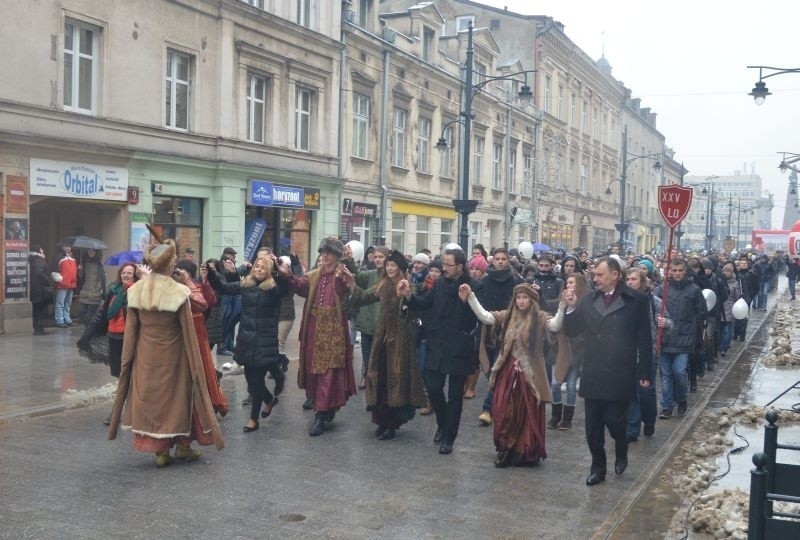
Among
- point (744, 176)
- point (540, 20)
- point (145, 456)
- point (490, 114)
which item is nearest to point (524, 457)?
point (145, 456)

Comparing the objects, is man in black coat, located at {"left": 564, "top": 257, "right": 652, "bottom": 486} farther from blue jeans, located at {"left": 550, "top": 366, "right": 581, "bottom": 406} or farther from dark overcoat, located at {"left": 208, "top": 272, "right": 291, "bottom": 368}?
dark overcoat, located at {"left": 208, "top": 272, "right": 291, "bottom": 368}

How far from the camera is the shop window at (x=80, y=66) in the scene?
637 inches

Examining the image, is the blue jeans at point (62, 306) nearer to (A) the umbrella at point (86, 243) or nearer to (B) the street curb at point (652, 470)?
(A) the umbrella at point (86, 243)

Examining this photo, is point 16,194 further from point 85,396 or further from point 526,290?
point 526,290

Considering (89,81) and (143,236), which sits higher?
(89,81)

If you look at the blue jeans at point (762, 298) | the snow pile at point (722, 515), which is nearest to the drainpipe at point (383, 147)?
the blue jeans at point (762, 298)

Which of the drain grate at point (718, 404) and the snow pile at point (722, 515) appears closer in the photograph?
the snow pile at point (722, 515)

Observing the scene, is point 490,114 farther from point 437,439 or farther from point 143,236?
point 437,439

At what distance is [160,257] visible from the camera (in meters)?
6.82

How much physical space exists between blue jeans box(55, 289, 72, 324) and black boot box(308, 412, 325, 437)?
965cm

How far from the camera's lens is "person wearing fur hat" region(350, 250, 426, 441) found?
26.2ft

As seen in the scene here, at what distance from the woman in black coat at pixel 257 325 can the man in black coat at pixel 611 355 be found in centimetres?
295

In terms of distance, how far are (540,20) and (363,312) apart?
111ft

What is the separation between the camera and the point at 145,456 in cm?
720
